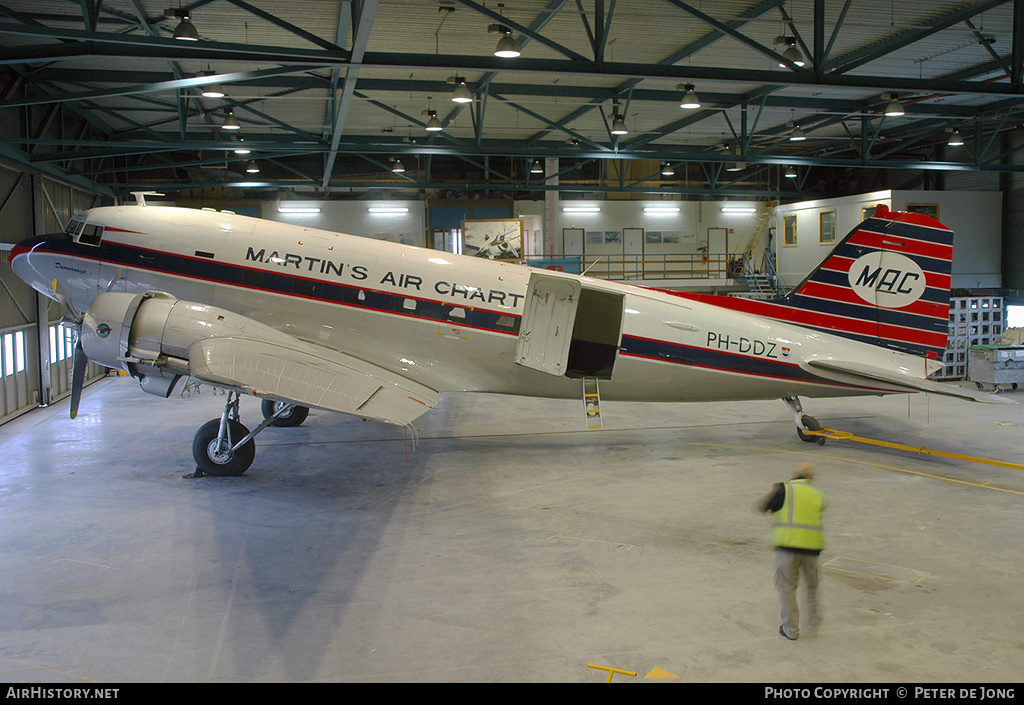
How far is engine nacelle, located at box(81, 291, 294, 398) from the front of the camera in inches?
464

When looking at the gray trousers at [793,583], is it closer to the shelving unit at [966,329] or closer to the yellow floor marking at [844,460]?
the yellow floor marking at [844,460]

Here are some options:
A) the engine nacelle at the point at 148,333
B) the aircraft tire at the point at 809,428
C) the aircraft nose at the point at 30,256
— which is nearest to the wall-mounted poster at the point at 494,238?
the aircraft tire at the point at 809,428

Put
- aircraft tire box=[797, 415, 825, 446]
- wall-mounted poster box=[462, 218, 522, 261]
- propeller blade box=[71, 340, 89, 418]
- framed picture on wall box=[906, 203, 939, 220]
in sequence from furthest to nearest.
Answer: wall-mounted poster box=[462, 218, 522, 261] → framed picture on wall box=[906, 203, 939, 220] → aircraft tire box=[797, 415, 825, 446] → propeller blade box=[71, 340, 89, 418]

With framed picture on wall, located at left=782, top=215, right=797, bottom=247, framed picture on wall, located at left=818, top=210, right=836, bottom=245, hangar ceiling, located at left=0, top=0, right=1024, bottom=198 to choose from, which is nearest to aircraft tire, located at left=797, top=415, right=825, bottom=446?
hangar ceiling, located at left=0, top=0, right=1024, bottom=198

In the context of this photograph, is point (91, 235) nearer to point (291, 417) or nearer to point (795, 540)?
point (291, 417)

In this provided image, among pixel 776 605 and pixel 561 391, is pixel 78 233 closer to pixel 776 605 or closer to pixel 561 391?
pixel 561 391

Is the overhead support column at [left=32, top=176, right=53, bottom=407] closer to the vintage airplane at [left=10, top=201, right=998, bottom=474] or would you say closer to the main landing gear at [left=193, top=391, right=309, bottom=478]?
the vintage airplane at [left=10, top=201, right=998, bottom=474]

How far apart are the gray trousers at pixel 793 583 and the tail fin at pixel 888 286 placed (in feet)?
30.0

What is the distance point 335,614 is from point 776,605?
4.78m

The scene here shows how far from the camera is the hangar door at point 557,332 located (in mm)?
13727

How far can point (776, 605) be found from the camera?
7.70 metres
